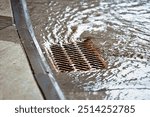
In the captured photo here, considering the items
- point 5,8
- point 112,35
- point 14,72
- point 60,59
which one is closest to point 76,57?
point 60,59

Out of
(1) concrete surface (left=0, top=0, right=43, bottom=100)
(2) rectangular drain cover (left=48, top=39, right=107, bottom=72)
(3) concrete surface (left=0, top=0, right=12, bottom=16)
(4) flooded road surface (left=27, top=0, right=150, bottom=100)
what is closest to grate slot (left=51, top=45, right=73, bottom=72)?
(2) rectangular drain cover (left=48, top=39, right=107, bottom=72)

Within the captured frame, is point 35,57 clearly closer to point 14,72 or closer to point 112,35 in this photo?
point 14,72

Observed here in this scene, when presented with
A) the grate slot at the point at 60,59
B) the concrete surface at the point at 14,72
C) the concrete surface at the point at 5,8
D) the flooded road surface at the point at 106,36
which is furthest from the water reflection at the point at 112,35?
Result: the concrete surface at the point at 5,8

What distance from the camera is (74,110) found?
2686 mm

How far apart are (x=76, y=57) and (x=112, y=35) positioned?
66cm

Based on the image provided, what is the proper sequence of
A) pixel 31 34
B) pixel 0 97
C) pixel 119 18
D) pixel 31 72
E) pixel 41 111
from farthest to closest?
pixel 119 18 < pixel 31 34 < pixel 31 72 < pixel 0 97 < pixel 41 111

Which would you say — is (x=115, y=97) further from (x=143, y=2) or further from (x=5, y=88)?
(x=143, y=2)

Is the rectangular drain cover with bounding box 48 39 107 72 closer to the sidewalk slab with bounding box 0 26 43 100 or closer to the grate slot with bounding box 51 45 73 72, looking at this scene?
the grate slot with bounding box 51 45 73 72

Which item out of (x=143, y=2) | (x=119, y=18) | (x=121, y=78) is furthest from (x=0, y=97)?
(x=143, y=2)

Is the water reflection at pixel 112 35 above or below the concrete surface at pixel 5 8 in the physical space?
below

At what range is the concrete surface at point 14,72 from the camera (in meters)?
2.90

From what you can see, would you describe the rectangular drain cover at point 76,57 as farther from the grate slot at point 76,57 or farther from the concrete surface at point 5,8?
the concrete surface at point 5,8

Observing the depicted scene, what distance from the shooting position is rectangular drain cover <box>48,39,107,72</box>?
11.4 ft

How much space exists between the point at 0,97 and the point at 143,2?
3.00 meters
